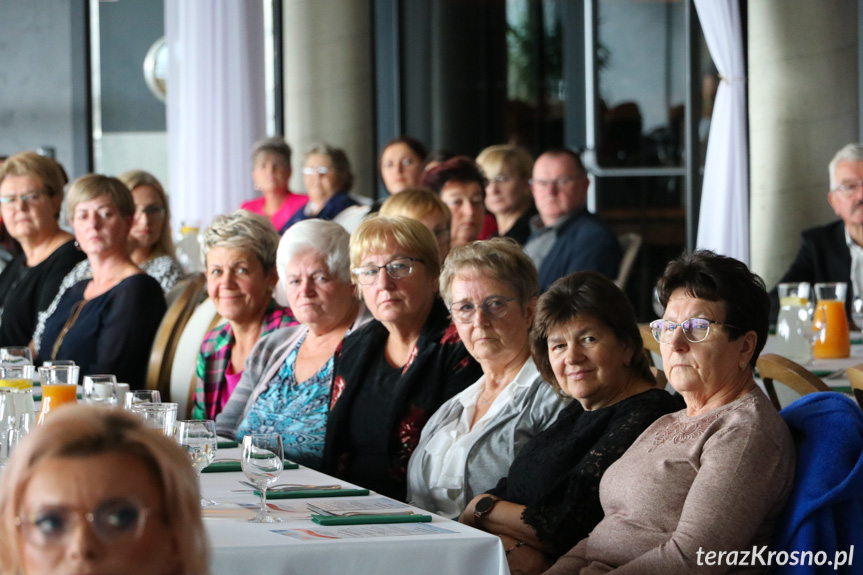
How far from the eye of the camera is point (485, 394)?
115 inches

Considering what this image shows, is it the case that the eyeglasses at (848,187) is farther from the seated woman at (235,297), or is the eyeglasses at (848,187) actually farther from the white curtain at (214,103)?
the white curtain at (214,103)

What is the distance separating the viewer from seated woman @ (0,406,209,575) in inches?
46.5

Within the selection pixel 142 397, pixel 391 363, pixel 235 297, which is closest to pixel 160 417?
pixel 142 397

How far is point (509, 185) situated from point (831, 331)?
2663mm

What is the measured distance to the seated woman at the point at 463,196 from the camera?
17.6 ft

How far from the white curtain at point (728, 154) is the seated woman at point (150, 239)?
9.74ft

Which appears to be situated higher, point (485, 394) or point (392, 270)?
point (392, 270)

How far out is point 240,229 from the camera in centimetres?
397

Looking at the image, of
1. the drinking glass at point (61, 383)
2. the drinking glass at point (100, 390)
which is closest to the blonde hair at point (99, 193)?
the drinking glass at point (61, 383)

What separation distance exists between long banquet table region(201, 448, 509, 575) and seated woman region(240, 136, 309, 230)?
5.28m

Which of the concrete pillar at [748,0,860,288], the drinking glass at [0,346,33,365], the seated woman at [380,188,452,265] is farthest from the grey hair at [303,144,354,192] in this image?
the drinking glass at [0,346,33,365]

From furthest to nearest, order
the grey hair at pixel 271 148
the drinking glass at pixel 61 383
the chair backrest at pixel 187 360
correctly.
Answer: the grey hair at pixel 271 148 → the chair backrest at pixel 187 360 → the drinking glass at pixel 61 383

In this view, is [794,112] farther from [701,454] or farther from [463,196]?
[701,454]

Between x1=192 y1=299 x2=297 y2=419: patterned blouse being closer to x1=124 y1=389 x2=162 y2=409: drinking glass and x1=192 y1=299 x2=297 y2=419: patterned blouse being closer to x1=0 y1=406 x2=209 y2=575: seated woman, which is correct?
x1=124 y1=389 x2=162 y2=409: drinking glass
